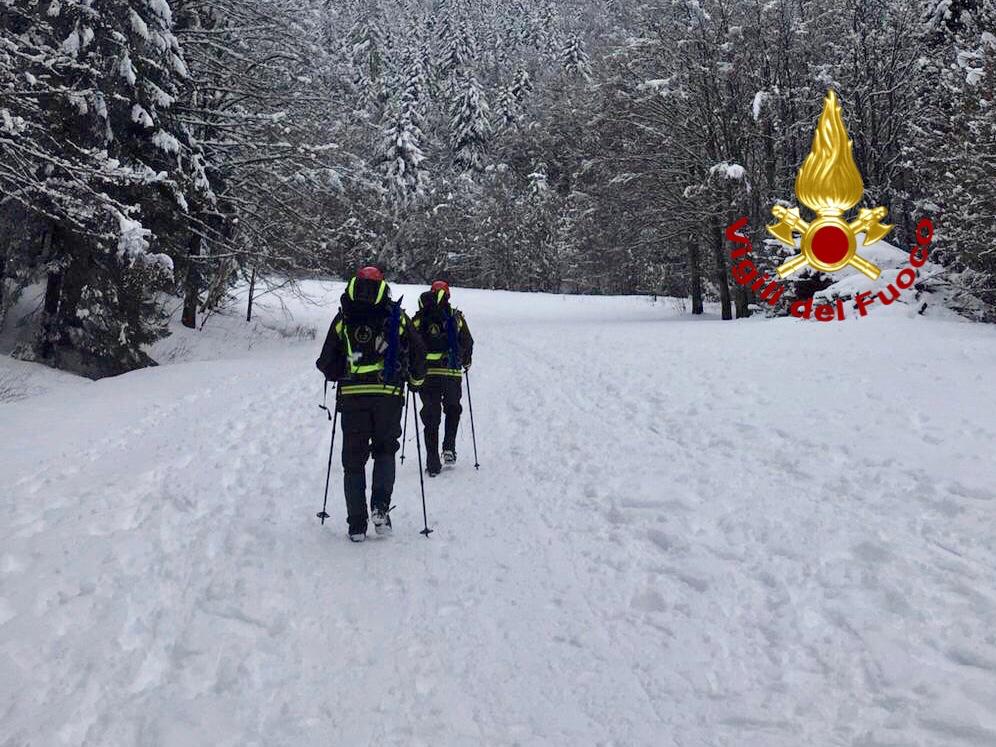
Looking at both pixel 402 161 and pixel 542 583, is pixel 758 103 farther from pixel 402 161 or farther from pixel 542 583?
pixel 402 161

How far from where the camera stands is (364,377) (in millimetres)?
5379

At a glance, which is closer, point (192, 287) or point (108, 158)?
point (108, 158)

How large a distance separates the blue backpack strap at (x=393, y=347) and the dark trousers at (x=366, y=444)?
205mm

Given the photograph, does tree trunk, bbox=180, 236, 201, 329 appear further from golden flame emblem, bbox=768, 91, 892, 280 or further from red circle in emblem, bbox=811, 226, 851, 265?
red circle in emblem, bbox=811, 226, 851, 265

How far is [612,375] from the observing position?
12.3 m

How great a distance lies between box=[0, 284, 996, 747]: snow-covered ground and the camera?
10.5 feet

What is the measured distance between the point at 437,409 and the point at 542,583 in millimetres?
3198

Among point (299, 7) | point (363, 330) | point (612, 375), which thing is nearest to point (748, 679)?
point (363, 330)

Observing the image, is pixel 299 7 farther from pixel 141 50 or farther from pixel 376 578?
pixel 376 578

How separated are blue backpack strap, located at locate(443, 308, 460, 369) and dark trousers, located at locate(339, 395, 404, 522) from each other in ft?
6.48

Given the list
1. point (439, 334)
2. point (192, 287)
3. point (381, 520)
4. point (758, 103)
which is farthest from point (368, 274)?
point (758, 103)

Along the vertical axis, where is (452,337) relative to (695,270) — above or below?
below

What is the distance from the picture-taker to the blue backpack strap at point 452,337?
7.47m

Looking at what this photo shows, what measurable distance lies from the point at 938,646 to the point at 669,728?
154 cm
